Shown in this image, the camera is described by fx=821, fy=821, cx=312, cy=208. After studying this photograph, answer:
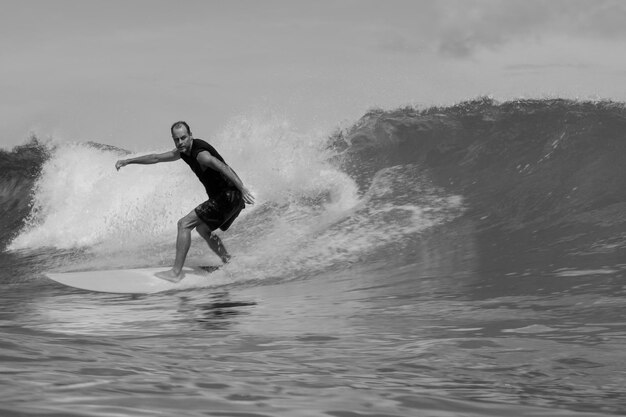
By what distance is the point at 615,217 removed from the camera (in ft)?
28.4

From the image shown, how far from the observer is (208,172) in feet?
25.8

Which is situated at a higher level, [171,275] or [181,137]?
[181,137]

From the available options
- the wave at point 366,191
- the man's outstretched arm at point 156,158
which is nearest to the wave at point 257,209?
the wave at point 366,191

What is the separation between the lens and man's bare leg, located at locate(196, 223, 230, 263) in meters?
8.12

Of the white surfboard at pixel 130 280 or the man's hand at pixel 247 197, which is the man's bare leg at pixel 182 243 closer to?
the white surfboard at pixel 130 280

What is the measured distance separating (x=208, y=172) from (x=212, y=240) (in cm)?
79

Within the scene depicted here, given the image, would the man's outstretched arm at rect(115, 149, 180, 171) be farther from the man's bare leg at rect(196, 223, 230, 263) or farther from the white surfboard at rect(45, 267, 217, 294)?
the white surfboard at rect(45, 267, 217, 294)

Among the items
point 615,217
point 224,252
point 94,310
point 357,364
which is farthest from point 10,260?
point 357,364

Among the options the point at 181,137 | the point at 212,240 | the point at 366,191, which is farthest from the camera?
the point at 366,191

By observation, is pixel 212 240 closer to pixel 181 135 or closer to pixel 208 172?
pixel 208 172

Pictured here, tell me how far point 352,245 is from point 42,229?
24.7 feet

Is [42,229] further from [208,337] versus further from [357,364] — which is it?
[357,364]

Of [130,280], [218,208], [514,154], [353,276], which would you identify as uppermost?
[514,154]

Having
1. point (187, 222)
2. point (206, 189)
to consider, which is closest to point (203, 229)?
point (187, 222)
